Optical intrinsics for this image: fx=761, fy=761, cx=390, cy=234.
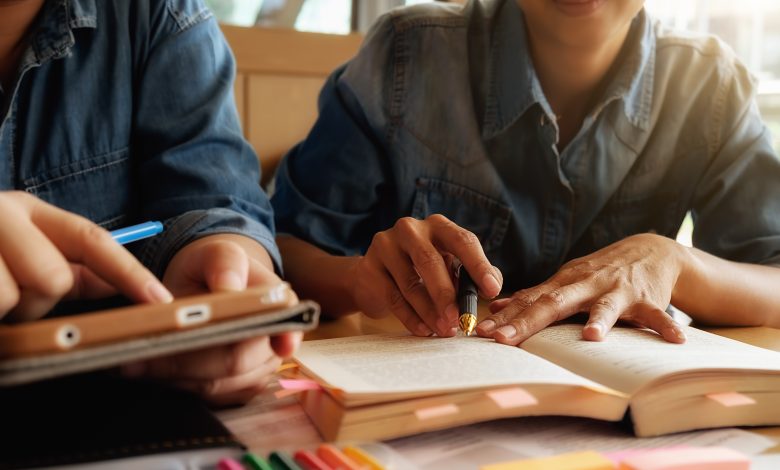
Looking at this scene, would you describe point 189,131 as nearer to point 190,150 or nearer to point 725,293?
point 190,150

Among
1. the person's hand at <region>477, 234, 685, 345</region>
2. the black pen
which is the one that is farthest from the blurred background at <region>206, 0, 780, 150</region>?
the black pen

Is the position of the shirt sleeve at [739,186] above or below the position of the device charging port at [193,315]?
below

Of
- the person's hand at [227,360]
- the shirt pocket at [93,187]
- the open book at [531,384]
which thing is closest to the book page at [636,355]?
the open book at [531,384]

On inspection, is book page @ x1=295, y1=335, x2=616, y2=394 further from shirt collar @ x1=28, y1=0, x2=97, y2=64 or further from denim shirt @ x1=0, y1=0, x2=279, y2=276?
shirt collar @ x1=28, y1=0, x2=97, y2=64

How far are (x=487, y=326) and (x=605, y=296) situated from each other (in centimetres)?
13

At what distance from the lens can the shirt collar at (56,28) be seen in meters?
0.75

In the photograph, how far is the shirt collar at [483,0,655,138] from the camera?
3.43ft

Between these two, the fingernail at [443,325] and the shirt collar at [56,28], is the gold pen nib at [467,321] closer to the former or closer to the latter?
the fingernail at [443,325]

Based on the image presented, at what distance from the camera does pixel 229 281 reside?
501 mm

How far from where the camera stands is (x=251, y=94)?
1.75 m

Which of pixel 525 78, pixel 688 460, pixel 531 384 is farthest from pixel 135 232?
pixel 525 78

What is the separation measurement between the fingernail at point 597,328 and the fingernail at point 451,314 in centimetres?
12

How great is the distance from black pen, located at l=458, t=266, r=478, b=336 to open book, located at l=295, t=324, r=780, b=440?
1 cm

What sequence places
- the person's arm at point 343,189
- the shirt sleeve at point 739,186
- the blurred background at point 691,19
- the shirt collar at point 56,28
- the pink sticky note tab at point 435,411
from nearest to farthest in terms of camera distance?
the pink sticky note tab at point 435,411
the shirt collar at point 56,28
the person's arm at point 343,189
the shirt sleeve at point 739,186
the blurred background at point 691,19
